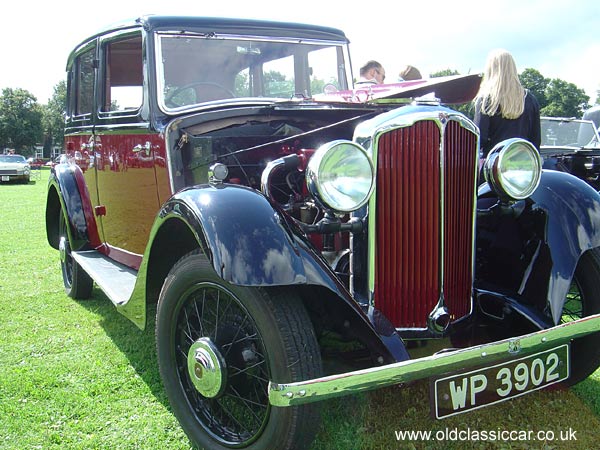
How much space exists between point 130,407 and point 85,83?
8.06 ft

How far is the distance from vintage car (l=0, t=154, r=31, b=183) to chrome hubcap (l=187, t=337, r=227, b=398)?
76.3ft

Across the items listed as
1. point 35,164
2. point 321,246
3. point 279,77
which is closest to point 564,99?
point 35,164

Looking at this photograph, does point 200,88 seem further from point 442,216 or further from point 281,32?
point 442,216

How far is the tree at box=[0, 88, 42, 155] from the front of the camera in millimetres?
52906

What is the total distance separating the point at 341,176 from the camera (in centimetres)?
196

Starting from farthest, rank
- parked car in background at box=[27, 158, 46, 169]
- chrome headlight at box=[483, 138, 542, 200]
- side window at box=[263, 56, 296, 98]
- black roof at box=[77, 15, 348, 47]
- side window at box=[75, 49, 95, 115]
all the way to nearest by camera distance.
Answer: parked car in background at box=[27, 158, 46, 169] → side window at box=[75, 49, 95, 115] → side window at box=[263, 56, 296, 98] → black roof at box=[77, 15, 348, 47] → chrome headlight at box=[483, 138, 542, 200]

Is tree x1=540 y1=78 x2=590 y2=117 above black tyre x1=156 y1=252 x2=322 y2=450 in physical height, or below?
above

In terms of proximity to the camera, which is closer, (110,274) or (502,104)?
(110,274)

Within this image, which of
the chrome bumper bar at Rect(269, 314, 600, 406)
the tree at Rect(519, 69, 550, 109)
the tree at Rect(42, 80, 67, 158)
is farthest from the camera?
the tree at Rect(42, 80, 67, 158)

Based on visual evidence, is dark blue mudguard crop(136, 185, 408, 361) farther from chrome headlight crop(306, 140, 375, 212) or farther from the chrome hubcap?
the chrome hubcap
